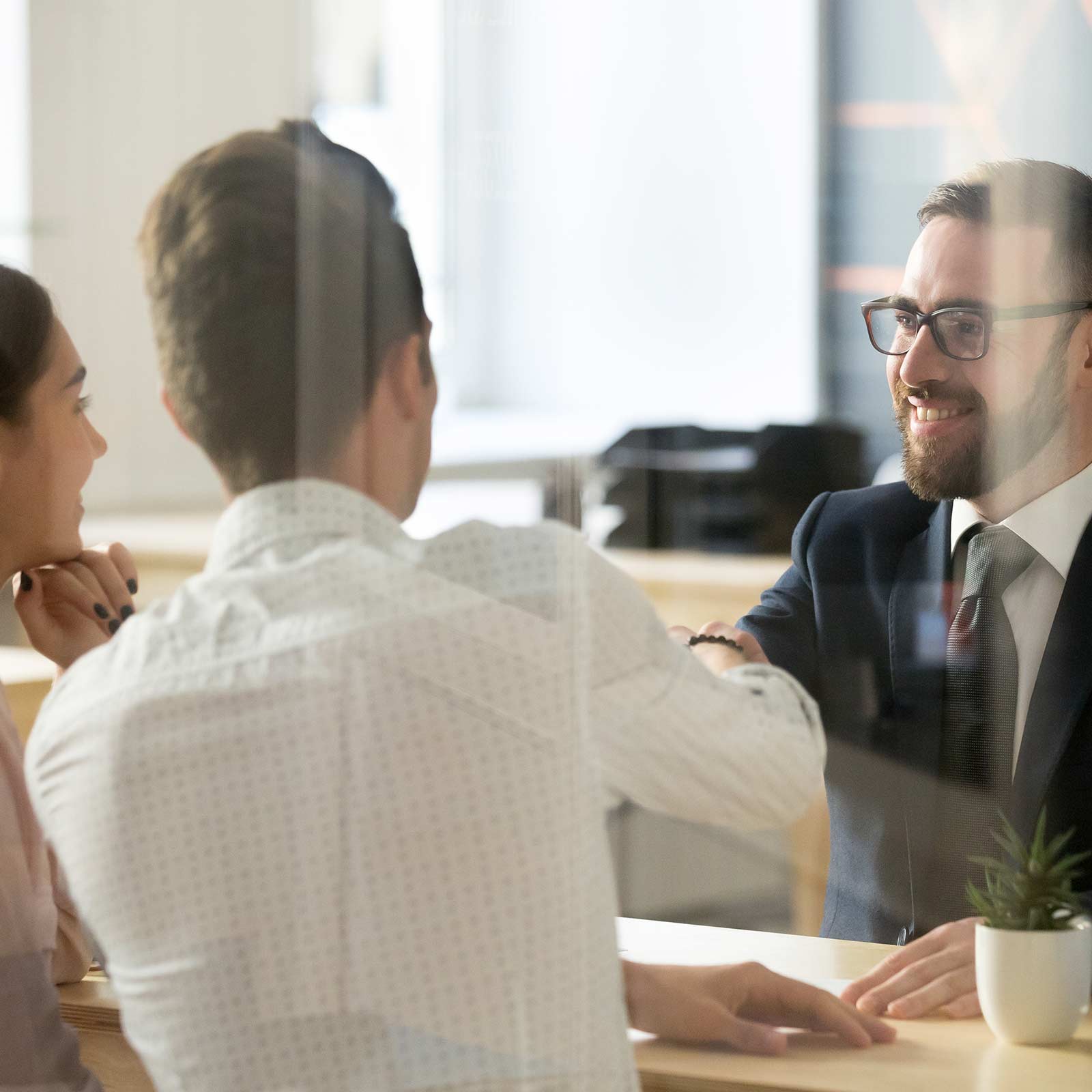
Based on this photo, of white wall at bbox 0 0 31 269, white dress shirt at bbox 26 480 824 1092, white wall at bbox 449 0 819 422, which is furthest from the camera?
white wall at bbox 0 0 31 269

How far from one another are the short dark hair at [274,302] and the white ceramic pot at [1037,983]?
1.47 feet

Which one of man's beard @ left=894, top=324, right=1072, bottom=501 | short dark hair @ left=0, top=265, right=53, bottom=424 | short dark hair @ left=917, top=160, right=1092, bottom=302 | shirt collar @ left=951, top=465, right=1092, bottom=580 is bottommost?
shirt collar @ left=951, top=465, right=1092, bottom=580

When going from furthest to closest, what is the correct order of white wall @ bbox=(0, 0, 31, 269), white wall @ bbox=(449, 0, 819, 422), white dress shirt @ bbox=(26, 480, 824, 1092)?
white wall @ bbox=(0, 0, 31, 269), white wall @ bbox=(449, 0, 819, 422), white dress shirt @ bbox=(26, 480, 824, 1092)

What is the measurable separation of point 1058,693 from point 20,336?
2.21 ft

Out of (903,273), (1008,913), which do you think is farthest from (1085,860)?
(903,273)

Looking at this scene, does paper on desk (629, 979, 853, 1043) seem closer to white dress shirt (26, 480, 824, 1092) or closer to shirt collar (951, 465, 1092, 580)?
white dress shirt (26, 480, 824, 1092)

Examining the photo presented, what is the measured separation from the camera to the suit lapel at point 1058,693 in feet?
2.68

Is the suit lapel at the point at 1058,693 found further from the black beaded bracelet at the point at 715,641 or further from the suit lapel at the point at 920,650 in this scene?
the black beaded bracelet at the point at 715,641

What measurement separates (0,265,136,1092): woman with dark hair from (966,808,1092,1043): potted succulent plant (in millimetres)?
520

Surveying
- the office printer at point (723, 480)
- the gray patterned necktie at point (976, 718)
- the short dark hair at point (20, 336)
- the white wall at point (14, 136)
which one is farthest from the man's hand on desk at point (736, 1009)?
the white wall at point (14, 136)

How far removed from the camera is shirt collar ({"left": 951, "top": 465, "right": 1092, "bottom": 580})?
83 centimetres

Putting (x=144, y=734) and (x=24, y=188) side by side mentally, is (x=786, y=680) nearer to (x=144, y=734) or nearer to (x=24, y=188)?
(x=144, y=734)

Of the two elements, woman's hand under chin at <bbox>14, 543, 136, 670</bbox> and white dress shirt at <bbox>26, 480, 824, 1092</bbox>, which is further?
woman's hand under chin at <bbox>14, 543, 136, 670</bbox>

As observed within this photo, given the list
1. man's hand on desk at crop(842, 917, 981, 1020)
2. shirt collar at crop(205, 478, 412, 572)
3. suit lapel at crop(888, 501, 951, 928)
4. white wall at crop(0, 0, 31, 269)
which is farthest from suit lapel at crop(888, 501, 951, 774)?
white wall at crop(0, 0, 31, 269)
